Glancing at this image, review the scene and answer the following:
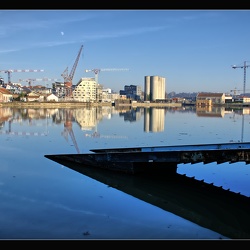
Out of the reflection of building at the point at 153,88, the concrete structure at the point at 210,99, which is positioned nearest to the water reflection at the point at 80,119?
the concrete structure at the point at 210,99

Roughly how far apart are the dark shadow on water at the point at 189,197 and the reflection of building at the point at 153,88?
16590 cm

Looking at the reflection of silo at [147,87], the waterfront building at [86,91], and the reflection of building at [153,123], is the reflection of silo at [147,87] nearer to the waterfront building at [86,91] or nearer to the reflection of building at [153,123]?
the waterfront building at [86,91]

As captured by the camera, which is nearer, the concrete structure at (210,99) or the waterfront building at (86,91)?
the concrete structure at (210,99)

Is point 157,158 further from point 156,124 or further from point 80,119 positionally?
point 80,119

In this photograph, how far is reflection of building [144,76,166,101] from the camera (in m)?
176

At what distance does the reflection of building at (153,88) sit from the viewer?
176 meters

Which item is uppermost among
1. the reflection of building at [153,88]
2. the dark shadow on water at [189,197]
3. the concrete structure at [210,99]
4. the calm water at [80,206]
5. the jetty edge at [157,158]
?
the reflection of building at [153,88]

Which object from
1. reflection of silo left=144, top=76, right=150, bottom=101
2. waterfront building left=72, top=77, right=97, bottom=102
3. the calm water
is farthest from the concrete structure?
the calm water

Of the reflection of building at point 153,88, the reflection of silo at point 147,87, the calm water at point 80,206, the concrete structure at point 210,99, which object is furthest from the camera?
the reflection of silo at point 147,87

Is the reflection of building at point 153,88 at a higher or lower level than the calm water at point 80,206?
higher
